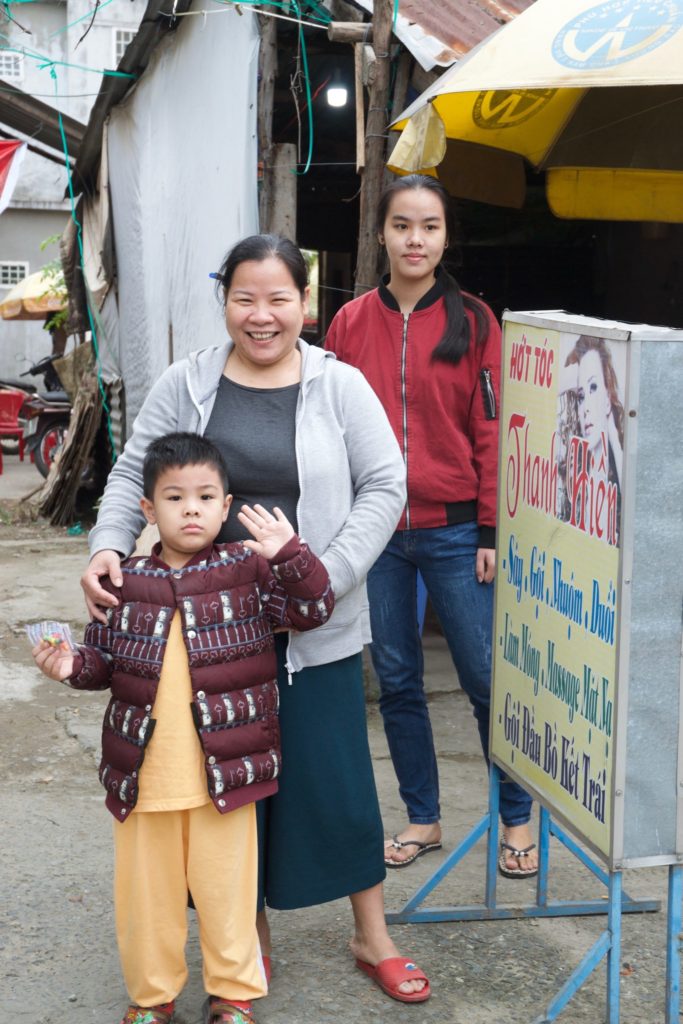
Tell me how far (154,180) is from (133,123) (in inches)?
26.4

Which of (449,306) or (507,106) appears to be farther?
(507,106)

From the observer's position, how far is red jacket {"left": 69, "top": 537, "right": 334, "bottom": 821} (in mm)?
2670

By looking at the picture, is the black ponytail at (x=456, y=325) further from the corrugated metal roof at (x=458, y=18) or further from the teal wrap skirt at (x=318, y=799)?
the corrugated metal roof at (x=458, y=18)

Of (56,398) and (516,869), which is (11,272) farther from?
(516,869)

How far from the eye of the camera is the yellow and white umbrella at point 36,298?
58.6 feet

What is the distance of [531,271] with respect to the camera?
8406 mm

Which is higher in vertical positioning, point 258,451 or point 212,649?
point 258,451

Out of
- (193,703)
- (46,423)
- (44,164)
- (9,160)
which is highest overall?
(44,164)

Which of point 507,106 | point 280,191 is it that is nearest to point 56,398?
point 280,191

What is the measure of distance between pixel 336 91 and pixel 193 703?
5.09 metres

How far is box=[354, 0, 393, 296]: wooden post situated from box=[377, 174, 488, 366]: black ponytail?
1676mm

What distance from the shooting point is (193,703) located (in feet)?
8.78

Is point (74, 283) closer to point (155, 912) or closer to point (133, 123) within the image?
point (133, 123)

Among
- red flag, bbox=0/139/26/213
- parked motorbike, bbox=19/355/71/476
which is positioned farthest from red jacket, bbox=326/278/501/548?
parked motorbike, bbox=19/355/71/476
